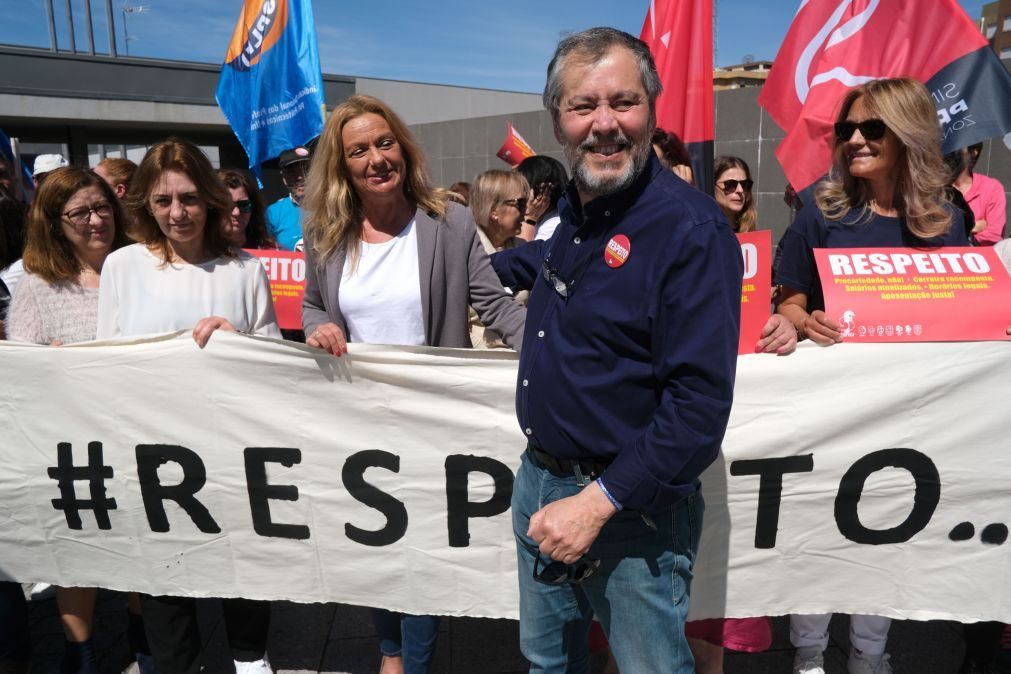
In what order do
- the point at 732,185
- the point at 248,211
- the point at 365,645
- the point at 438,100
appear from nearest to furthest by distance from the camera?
the point at 365,645 < the point at 732,185 < the point at 248,211 < the point at 438,100

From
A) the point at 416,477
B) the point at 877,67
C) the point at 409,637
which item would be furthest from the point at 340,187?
the point at 877,67

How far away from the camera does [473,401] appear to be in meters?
2.52

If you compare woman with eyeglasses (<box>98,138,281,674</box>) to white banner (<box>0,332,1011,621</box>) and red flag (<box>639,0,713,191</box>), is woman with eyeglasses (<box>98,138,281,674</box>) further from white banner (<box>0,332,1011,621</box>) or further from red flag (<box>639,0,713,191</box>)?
red flag (<box>639,0,713,191</box>)

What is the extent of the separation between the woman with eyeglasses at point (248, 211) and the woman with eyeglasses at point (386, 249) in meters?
1.72

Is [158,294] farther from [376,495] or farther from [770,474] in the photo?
A: [770,474]

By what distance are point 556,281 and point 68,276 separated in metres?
2.11

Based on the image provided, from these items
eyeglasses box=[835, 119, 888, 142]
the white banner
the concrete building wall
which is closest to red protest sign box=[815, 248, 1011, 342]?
the white banner

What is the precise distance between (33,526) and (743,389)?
8.81 feet

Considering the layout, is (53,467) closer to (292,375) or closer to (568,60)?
(292,375)

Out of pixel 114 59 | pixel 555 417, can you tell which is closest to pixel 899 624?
pixel 555 417

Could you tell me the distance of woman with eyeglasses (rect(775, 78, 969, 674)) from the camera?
7.64 feet

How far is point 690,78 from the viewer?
3213mm

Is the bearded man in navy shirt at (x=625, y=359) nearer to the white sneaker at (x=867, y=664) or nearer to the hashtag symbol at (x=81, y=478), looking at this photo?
the white sneaker at (x=867, y=664)

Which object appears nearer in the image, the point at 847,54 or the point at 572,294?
the point at 572,294
